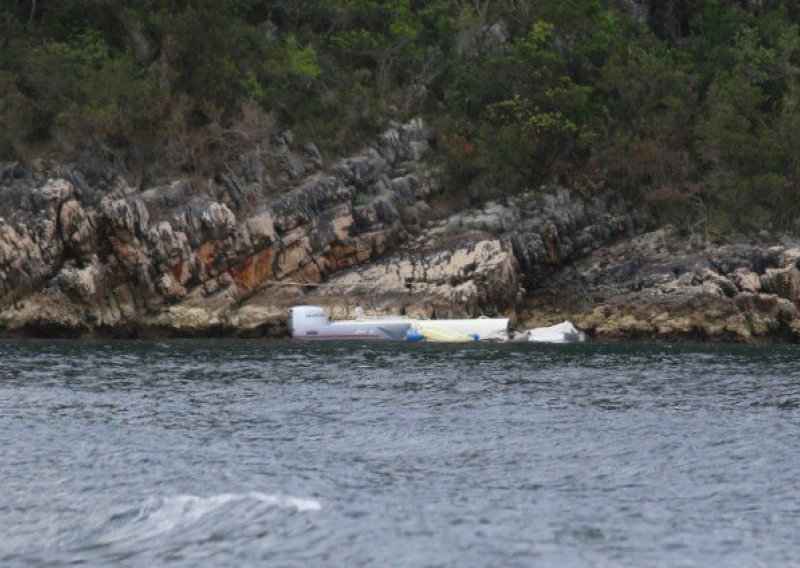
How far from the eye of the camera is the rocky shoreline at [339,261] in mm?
80125

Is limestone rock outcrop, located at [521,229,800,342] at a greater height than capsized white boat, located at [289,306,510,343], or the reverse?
limestone rock outcrop, located at [521,229,800,342]

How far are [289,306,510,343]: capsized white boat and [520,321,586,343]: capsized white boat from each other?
1.73m

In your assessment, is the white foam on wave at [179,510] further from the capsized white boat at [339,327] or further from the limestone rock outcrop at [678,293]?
the limestone rock outcrop at [678,293]

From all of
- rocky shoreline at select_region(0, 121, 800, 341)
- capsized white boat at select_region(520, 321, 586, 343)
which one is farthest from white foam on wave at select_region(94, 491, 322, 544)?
rocky shoreline at select_region(0, 121, 800, 341)

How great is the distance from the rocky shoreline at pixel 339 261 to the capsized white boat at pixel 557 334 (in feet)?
9.86

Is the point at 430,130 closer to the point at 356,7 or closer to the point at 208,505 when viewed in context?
the point at 356,7

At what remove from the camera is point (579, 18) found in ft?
330

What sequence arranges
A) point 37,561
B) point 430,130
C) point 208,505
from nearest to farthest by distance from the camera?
point 37,561
point 208,505
point 430,130

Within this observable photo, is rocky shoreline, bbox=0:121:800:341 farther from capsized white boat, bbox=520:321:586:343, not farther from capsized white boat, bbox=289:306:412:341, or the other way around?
capsized white boat, bbox=520:321:586:343

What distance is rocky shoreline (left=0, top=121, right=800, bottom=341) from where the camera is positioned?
8012cm

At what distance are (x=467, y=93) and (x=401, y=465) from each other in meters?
66.3

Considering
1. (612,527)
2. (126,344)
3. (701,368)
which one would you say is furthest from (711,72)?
(612,527)

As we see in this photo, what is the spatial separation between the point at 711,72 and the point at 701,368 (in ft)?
142

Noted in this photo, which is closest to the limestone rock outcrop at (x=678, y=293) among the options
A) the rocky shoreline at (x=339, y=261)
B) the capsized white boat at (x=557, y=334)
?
the rocky shoreline at (x=339, y=261)
